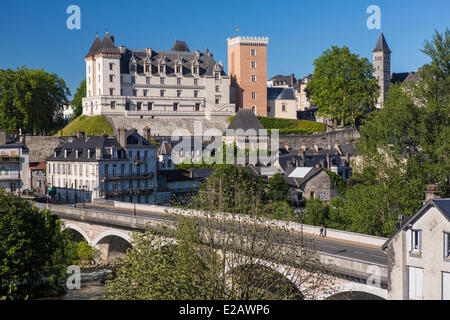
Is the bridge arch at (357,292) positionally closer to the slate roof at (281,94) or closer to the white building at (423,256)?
the white building at (423,256)

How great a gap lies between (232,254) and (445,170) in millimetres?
19772

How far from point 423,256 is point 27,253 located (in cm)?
2272

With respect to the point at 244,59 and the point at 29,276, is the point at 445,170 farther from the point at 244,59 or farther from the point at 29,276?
the point at 244,59

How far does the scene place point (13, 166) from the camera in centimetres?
5888

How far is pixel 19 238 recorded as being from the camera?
3512cm

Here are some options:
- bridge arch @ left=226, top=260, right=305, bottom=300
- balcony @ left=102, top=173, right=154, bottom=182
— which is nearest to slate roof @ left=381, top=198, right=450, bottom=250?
bridge arch @ left=226, top=260, right=305, bottom=300

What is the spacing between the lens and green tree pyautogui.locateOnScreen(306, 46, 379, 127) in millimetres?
87688

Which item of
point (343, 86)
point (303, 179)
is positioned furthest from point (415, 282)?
point (343, 86)

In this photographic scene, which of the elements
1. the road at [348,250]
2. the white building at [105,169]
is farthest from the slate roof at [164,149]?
the road at [348,250]

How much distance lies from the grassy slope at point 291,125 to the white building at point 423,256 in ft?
221

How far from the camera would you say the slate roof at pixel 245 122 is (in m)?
80.3

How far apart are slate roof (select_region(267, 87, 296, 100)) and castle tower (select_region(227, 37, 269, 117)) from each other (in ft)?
8.91

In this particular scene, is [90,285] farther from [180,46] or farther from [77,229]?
[180,46]

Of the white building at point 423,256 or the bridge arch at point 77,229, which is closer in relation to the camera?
the white building at point 423,256
